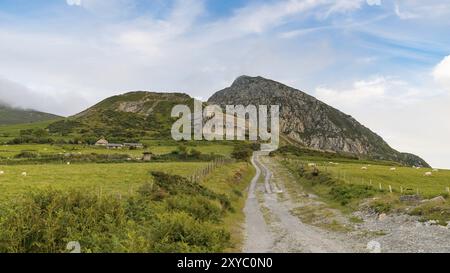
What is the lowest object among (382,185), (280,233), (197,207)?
(382,185)

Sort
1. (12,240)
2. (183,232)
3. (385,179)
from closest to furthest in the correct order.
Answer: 1. (12,240)
2. (183,232)
3. (385,179)

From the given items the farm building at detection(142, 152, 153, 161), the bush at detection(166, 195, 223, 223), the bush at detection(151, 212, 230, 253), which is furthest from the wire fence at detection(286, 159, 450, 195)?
the farm building at detection(142, 152, 153, 161)

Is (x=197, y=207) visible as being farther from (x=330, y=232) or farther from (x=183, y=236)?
(x=330, y=232)

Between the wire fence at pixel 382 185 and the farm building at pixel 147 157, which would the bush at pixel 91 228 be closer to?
the wire fence at pixel 382 185

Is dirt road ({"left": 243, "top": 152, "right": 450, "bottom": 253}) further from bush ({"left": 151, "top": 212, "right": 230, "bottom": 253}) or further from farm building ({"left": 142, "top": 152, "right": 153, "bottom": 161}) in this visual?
farm building ({"left": 142, "top": 152, "right": 153, "bottom": 161})

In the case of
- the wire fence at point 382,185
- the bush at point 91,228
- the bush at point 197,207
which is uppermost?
the bush at point 91,228

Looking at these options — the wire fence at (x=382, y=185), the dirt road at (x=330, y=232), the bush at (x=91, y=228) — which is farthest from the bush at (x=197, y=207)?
the wire fence at (x=382, y=185)

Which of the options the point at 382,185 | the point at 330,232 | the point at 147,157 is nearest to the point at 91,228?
the point at 330,232

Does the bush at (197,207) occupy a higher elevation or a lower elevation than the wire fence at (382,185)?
higher
